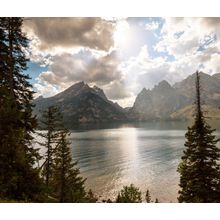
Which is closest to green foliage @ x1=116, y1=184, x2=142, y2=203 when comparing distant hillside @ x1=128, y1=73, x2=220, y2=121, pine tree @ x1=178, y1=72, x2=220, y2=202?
pine tree @ x1=178, y1=72, x2=220, y2=202

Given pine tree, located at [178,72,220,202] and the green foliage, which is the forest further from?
the green foliage

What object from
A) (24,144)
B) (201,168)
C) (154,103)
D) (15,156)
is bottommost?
(201,168)

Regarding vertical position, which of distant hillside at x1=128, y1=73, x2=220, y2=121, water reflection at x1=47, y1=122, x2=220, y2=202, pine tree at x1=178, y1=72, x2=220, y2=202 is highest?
distant hillside at x1=128, y1=73, x2=220, y2=121

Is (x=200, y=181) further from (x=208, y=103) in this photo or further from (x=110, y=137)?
(x=110, y=137)

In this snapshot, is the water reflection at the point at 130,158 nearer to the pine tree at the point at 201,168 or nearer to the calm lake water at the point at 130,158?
the calm lake water at the point at 130,158

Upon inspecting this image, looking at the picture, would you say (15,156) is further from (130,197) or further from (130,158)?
(130,158)

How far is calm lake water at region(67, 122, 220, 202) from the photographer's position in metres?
26.2

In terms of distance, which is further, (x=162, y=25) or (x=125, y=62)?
(x=125, y=62)

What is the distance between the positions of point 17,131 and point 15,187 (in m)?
1.38

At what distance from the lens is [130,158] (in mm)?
37625

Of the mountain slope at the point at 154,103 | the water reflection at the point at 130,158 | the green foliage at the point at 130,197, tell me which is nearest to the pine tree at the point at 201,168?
the green foliage at the point at 130,197

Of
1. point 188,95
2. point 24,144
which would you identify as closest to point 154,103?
point 188,95
